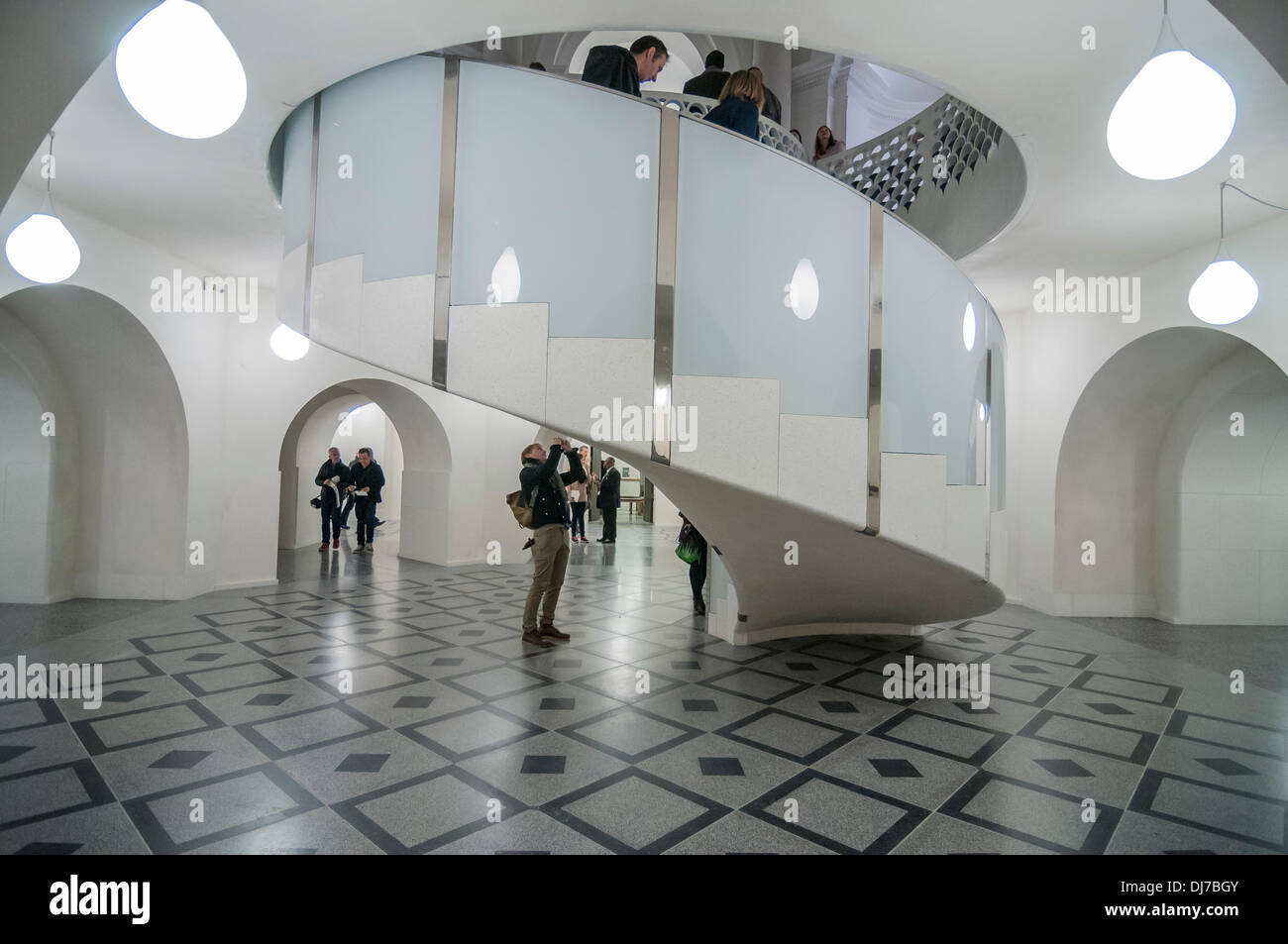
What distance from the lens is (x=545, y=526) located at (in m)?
5.87

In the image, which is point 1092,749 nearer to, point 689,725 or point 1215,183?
point 689,725

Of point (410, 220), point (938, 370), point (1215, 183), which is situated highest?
point (1215, 183)

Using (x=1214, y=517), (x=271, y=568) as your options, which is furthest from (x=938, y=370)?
(x=271, y=568)

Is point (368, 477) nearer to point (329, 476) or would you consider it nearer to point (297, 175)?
point (329, 476)

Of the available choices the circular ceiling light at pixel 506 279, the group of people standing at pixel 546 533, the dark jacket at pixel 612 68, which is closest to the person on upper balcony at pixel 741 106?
the dark jacket at pixel 612 68

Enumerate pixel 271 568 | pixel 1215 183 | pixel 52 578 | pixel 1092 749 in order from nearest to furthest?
pixel 1092 749, pixel 1215 183, pixel 52 578, pixel 271 568

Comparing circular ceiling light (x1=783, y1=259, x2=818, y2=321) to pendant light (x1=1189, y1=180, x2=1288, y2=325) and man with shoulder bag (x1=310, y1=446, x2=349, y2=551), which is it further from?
man with shoulder bag (x1=310, y1=446, x2=349, y2=551)

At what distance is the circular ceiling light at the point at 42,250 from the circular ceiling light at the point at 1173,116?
239 inches

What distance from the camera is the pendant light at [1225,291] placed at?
511 cm

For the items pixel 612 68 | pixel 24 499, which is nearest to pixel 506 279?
pixel 612 68

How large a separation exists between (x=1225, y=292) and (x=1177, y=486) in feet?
11.4

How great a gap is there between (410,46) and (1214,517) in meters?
8.95
